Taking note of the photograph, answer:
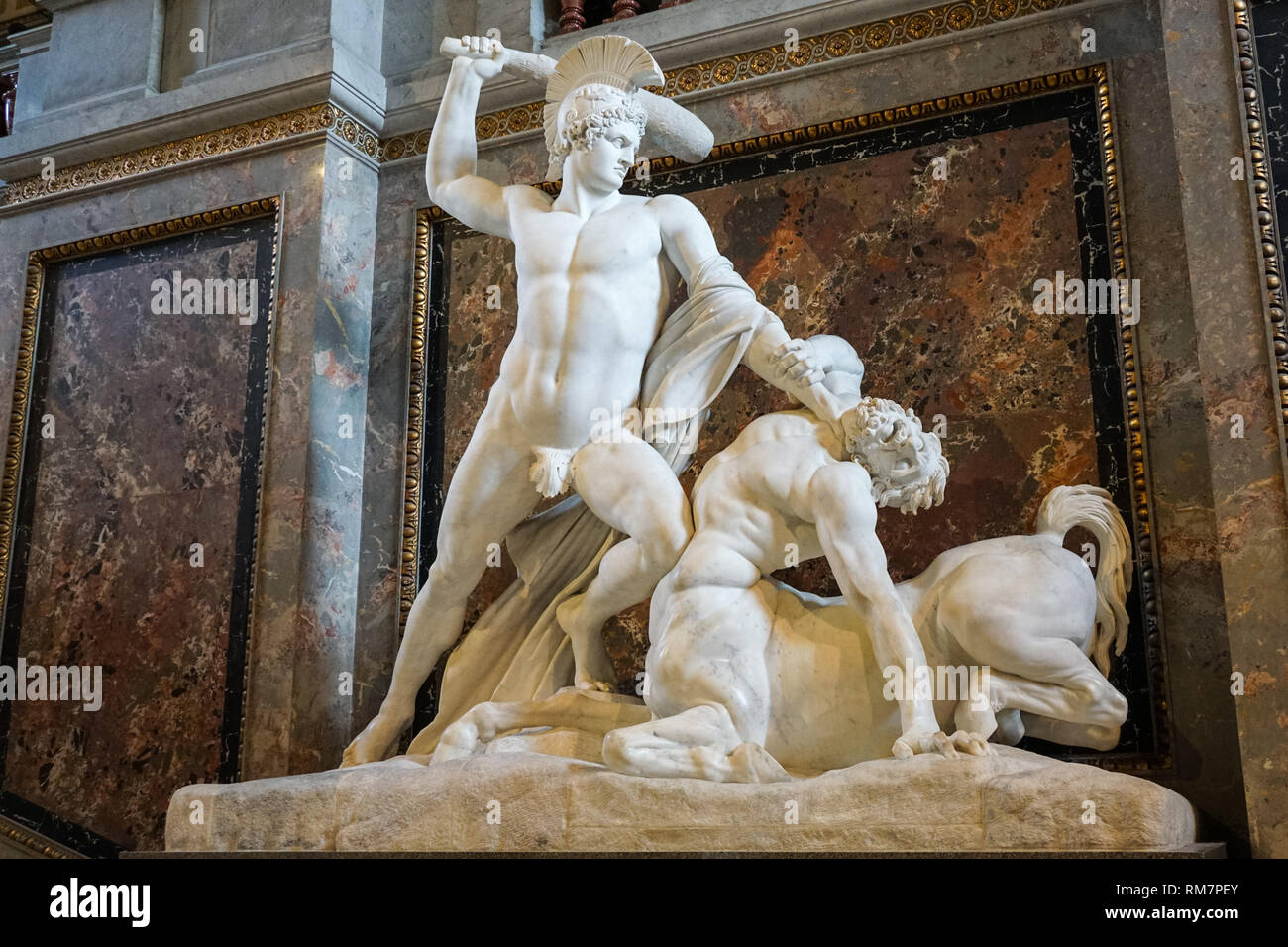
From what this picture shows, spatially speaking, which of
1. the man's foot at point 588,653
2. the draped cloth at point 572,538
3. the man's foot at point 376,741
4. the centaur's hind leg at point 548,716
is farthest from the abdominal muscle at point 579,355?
the man's foot at point 376,741

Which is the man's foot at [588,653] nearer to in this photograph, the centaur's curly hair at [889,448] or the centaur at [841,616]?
the centaur at [841,616]

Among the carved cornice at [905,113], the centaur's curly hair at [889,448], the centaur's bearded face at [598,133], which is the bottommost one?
the centaur's curly hair at [889,448]

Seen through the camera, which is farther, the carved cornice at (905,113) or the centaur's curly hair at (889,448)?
the carved cornice at (905,113)

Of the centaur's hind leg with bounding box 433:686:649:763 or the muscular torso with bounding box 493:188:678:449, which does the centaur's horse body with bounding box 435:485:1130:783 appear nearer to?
the centaur's hind leg with bounding box 433:686:649:763

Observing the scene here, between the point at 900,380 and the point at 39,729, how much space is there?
444cm

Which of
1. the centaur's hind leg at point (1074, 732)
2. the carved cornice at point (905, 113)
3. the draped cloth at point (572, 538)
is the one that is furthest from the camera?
the carved cornice at point (905, 113)

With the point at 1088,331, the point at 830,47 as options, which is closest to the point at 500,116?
the point at 830,47

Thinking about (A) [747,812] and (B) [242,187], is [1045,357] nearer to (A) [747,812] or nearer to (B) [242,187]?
(A) [747,812]

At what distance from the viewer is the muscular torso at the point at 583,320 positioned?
517cm

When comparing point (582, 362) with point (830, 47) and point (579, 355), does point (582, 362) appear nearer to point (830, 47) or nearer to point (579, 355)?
point (579, 355)

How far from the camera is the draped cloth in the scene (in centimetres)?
512

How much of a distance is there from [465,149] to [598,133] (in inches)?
27.5
